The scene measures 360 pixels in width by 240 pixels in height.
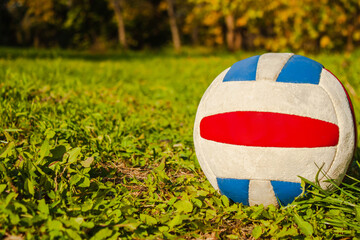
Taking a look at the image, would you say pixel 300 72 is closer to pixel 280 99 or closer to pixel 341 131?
pixel 280 99

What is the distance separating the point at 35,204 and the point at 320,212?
6.20 ft

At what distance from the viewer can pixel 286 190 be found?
7.09 feet

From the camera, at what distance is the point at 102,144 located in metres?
3.18

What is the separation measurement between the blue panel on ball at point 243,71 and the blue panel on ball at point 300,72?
195mm

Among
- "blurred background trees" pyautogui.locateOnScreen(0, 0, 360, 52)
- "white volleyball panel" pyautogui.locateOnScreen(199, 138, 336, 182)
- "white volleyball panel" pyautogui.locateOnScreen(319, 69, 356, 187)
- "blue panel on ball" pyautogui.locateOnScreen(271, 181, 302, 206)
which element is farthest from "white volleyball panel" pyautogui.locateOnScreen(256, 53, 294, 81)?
"blurred background trees" pyautogui.locateOnScreen(0, 0, 360, 52)

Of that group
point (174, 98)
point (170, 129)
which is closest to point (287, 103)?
point (170, 129)

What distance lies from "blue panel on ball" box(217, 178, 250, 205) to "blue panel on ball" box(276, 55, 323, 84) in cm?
75

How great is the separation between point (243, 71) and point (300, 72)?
40 centimetres

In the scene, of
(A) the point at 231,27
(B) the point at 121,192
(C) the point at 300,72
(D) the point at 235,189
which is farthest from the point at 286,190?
(A) the point at 231,27

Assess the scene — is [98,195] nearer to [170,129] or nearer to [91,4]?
[170,129]

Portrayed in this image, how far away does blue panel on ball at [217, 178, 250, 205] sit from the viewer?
2203 mm

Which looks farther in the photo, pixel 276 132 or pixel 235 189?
pixel 235 189

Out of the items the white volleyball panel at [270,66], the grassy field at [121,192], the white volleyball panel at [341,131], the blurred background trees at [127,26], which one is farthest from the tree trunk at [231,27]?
the white volleyball panel at [341,131]

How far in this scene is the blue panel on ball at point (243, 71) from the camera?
2.29 meters
